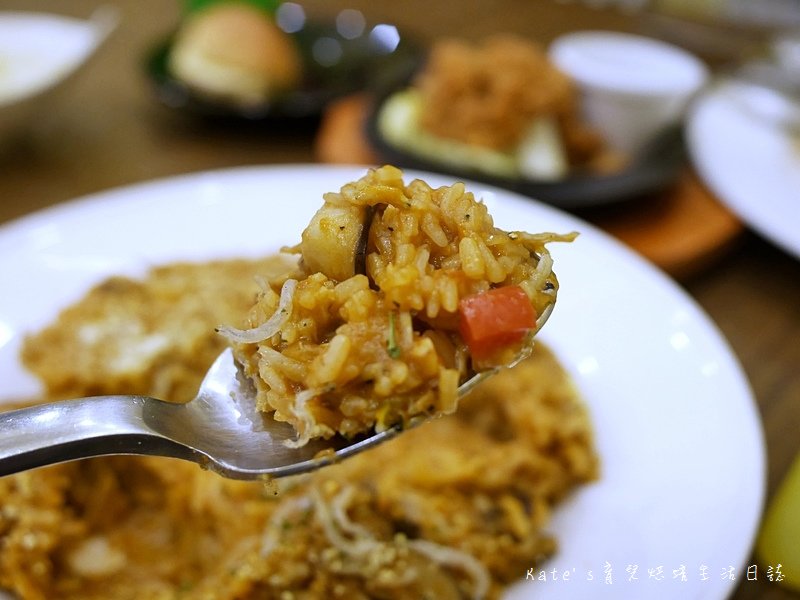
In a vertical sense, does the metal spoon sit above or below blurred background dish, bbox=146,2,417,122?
above

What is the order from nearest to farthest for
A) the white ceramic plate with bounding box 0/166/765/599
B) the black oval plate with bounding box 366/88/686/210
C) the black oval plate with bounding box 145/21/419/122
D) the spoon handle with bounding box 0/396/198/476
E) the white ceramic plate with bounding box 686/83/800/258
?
1. the spoon handle with bounding box 0/396/198/476
2. the white ceramic plate with bounding box 0/166/765/599
3. the white ceramic plate with bounding box 686/83/800/258
4. the black oval plate with bounding box 366/88/686/210
5. the black oval plate with bounding box 145/21/419/122

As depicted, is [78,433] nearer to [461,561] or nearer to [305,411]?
[305,411]

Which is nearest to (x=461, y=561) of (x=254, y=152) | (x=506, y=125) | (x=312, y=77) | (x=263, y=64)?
(x=506, y=125)

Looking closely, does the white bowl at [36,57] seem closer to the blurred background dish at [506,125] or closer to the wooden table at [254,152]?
the wooden table at [254,152]

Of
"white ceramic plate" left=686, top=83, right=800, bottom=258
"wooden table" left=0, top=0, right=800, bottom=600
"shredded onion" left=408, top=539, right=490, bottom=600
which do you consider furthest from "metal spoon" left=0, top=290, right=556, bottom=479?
"white ceramic plate" left=686, top=83, right=800, bottom=258

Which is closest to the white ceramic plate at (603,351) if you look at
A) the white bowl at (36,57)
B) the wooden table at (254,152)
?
the wooden table at (254,152)

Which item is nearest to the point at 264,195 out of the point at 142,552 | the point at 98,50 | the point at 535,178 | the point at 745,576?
the point at 535,178

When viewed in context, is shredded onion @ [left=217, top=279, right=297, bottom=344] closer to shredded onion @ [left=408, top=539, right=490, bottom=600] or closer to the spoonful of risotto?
the spoonful of risotto
